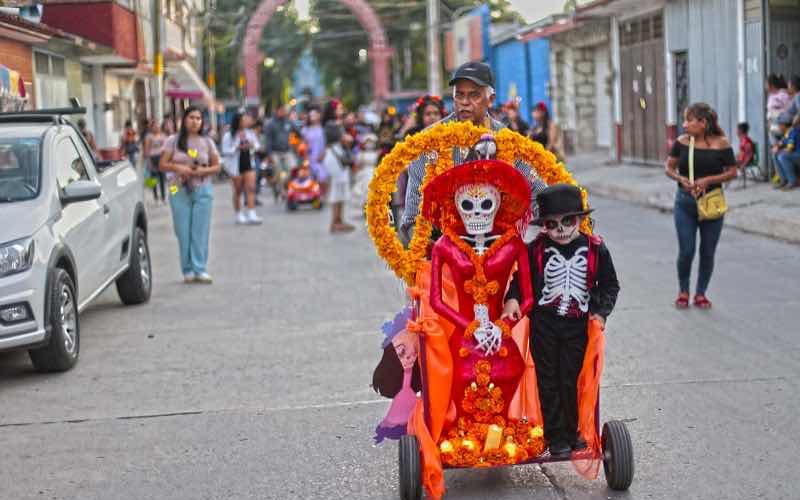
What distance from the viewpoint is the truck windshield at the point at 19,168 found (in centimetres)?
876

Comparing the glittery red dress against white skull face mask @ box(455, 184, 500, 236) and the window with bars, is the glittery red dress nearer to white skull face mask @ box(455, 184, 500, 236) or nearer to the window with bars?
white skull face mask @ box(455, 184, 500, 236)

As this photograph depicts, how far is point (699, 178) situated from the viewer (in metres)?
Answer: 9.76

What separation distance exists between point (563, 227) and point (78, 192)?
187 inches

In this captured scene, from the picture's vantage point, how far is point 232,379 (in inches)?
317

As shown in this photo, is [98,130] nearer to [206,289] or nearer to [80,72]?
[80,72]

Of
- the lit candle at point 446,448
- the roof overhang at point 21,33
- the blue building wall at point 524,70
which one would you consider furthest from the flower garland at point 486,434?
the blue building wall at point 524,70

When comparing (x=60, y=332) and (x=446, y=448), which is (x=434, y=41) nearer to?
(x=60, y=332)

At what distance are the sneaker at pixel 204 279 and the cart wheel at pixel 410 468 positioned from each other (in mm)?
7797

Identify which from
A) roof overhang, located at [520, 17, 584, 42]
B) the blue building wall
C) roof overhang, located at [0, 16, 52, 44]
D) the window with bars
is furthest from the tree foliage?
roof overhang, located at [0, 16, 52, 44]

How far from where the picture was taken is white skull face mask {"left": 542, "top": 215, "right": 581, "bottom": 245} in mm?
5203

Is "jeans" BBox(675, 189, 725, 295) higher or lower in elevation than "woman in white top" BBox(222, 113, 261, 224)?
lower

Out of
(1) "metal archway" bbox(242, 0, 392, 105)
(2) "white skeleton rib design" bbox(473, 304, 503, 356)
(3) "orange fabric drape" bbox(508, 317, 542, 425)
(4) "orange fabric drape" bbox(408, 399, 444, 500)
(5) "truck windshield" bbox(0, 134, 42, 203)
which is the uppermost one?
(1) "metal archway" bbox(242, 0, 392, 105)

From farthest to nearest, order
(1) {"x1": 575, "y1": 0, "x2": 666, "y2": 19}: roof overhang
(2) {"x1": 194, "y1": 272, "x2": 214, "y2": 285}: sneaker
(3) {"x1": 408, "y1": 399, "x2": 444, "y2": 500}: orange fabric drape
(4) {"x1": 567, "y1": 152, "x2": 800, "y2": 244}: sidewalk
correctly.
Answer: (1) {"x1": 575, "y1": 0, "x2": 666, "y2": 19}: roof overhang < (4) {"x1": 567, "y1": 152, "x2": 800, "y2": 244}: sidewalk < (2) {"x1": 194, "y1": 272, "x2": 214, "y2": 285}: sneaker < (3) {"x1": 408, "y1": 399, "x2": 444, "y2": 500}: orange fabric drape

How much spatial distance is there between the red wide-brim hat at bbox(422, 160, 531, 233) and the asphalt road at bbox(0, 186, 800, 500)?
117 centimetres
